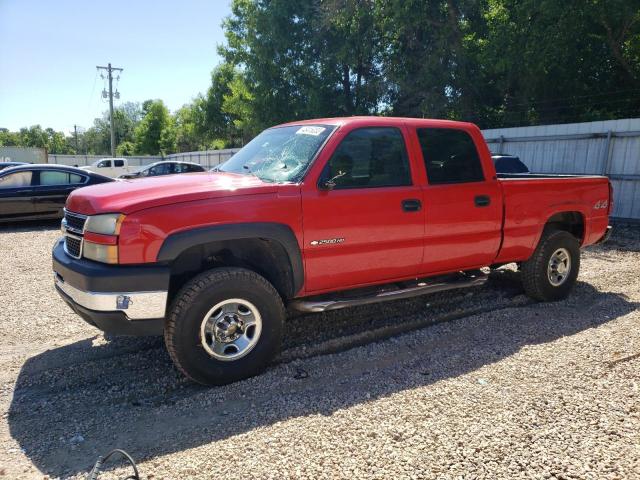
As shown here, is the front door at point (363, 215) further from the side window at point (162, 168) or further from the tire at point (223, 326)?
the side window at point (162, 168)

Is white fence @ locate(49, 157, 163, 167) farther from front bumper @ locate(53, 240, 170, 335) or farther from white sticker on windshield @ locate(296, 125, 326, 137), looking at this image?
front bumper @ locate(53, 240, 170, 335)

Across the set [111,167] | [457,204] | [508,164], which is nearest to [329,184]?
[457,204]

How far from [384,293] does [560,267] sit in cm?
270

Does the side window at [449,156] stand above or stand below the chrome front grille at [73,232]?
above

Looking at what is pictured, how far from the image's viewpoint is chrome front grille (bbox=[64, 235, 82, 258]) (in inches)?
139

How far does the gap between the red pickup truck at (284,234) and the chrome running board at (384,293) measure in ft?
0.05

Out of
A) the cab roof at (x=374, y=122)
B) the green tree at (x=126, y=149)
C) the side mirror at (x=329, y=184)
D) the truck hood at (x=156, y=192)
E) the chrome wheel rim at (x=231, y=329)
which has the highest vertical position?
the green tree at (x=126, y=149)

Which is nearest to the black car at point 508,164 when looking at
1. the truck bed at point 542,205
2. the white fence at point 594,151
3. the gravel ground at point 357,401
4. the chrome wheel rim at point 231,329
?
the white fence at point 594,151

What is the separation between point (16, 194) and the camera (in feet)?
35.9

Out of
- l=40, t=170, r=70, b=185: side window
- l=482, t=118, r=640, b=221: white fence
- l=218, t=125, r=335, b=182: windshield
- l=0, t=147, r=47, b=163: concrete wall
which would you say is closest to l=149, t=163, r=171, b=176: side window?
l=40, t=170, r=70, b=185: side window

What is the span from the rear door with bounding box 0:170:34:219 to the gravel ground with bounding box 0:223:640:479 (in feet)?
22.1

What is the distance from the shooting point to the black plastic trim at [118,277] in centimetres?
319

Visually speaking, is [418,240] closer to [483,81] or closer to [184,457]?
[184,457]

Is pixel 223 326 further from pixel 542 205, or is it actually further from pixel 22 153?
pixel 22 153
